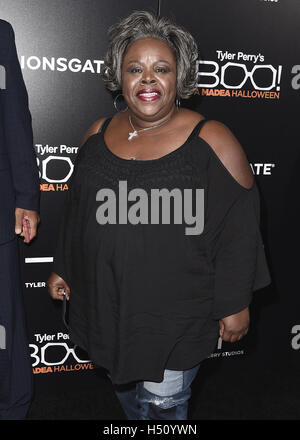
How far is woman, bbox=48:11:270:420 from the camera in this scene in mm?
1419

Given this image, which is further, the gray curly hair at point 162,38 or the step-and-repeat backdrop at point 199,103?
the step-and-repeat backdrop at point 199,103

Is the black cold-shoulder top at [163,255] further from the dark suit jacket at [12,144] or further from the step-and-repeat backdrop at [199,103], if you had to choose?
the step-and-repeat backdrop at [199,103]

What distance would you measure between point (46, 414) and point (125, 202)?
1.48m

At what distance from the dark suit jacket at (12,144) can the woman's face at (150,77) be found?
58cm

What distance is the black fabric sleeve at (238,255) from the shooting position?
1431 mm

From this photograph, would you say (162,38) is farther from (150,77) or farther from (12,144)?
Answer: (12,144)

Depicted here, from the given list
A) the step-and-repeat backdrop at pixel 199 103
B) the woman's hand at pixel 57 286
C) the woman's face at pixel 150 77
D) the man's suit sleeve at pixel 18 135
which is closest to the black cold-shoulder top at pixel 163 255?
the woman's face at pixel 150 77

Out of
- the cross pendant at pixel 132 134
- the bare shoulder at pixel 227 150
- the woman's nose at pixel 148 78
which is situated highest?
the woman's nose at pixel 148 78

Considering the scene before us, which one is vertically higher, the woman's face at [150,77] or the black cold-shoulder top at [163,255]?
the woman's face at [150,77]

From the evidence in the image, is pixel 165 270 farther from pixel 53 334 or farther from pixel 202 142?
pixel 53 334

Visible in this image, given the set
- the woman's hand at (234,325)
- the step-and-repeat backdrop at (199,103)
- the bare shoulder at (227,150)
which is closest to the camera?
the bare shoulder at (227,150)

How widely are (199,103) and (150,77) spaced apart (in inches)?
39.3

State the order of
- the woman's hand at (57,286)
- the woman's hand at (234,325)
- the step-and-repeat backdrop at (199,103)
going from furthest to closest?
the step-and-repeat backdrop at (199,103) → the woman's hand at (57,286) → the woman's hand at (234,325)

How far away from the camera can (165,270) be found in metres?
1.44
